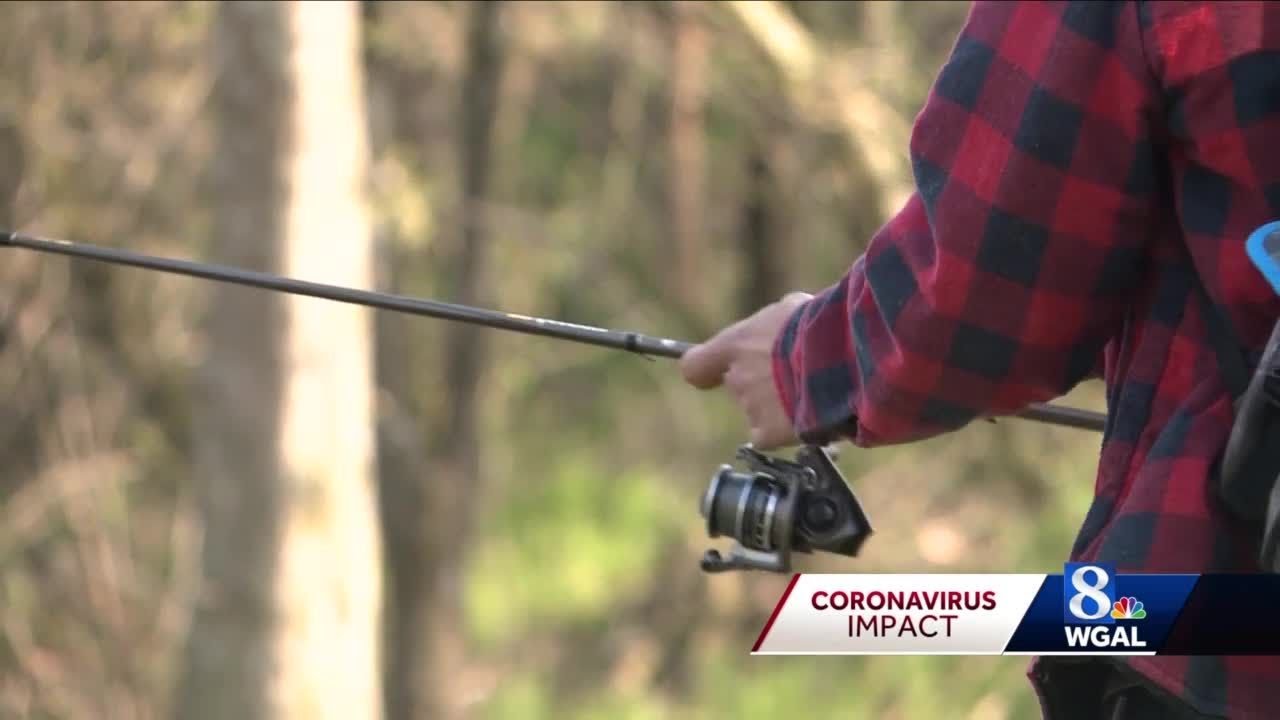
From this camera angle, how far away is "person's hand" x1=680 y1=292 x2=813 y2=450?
62.3 inches

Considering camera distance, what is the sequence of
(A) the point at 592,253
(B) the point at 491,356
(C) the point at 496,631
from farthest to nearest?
(C) the point at 496,631 → (A) the point at 592,253 → (B) the point at 491,356

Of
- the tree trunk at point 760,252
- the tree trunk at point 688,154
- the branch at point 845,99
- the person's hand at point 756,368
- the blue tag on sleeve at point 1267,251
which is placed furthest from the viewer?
the tree trunk at point 760,252

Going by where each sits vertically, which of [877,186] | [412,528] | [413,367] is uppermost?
[877,186]

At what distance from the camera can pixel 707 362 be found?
1.69 metres

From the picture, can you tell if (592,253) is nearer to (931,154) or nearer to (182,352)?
(182,352)

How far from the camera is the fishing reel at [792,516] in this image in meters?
1.64

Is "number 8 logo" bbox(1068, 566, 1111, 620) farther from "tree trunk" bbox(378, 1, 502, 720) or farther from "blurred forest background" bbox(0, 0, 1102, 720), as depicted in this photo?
"tree trunk" bbox(378, 1, 502, 720)

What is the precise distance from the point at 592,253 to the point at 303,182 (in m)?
2.78

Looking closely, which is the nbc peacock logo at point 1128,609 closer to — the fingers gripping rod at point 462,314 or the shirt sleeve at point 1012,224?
the shirt sleeve at point 1012,224

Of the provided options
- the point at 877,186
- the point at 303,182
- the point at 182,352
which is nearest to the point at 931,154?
the point at 303,182

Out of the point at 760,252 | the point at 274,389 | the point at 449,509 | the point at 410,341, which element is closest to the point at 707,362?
the point at 274,389

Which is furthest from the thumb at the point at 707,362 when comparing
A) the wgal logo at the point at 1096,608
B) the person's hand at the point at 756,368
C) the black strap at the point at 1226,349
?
the black strap at the point at 1226,349

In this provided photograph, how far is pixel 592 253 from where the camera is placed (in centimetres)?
585

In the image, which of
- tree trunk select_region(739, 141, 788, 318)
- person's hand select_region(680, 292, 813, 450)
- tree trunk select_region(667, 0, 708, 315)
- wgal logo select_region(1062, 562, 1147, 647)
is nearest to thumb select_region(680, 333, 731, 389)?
person's hand select_region(680, 292, 813, 450)
